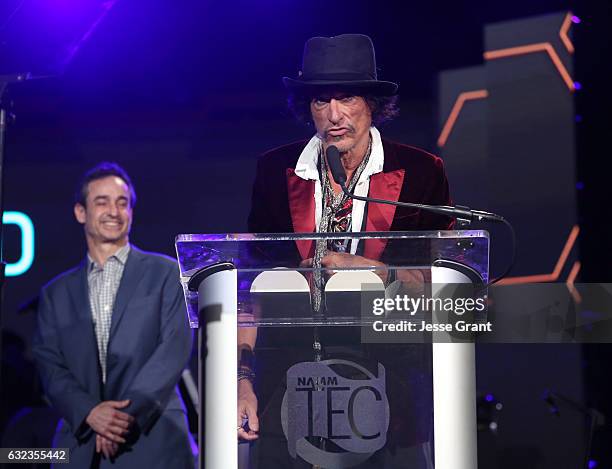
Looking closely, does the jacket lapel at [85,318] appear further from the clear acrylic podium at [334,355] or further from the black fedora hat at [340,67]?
the clear acrylic podium at [334,355]

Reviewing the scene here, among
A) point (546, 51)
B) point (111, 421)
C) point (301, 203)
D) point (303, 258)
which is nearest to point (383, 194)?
point (301, 203)

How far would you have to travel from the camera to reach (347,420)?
1801mm

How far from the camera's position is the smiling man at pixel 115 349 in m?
3.68

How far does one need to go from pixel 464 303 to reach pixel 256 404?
452 millimetres

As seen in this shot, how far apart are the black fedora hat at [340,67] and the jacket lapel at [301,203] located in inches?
12.5

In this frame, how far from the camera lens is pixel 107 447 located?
3.67 meters

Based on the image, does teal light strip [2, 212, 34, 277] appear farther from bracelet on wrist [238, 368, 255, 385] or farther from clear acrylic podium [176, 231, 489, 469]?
bracelet on wrist [238, 368, 255, 385]

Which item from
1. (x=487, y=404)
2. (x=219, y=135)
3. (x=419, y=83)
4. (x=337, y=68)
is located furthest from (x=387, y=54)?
(x=487, y=404)

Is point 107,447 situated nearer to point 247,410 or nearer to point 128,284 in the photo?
point 128,284

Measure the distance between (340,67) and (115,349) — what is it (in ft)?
5.00

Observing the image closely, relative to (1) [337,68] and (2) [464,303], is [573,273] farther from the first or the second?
(2) [464,303]

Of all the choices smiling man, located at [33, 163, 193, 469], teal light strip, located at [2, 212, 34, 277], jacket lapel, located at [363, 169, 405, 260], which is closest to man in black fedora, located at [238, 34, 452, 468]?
jacket lapel, located at [363, 169, 405, 260]

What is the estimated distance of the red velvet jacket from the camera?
2.92 metres

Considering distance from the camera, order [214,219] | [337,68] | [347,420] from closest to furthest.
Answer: [347,420]
[337,68]
[214,219]
